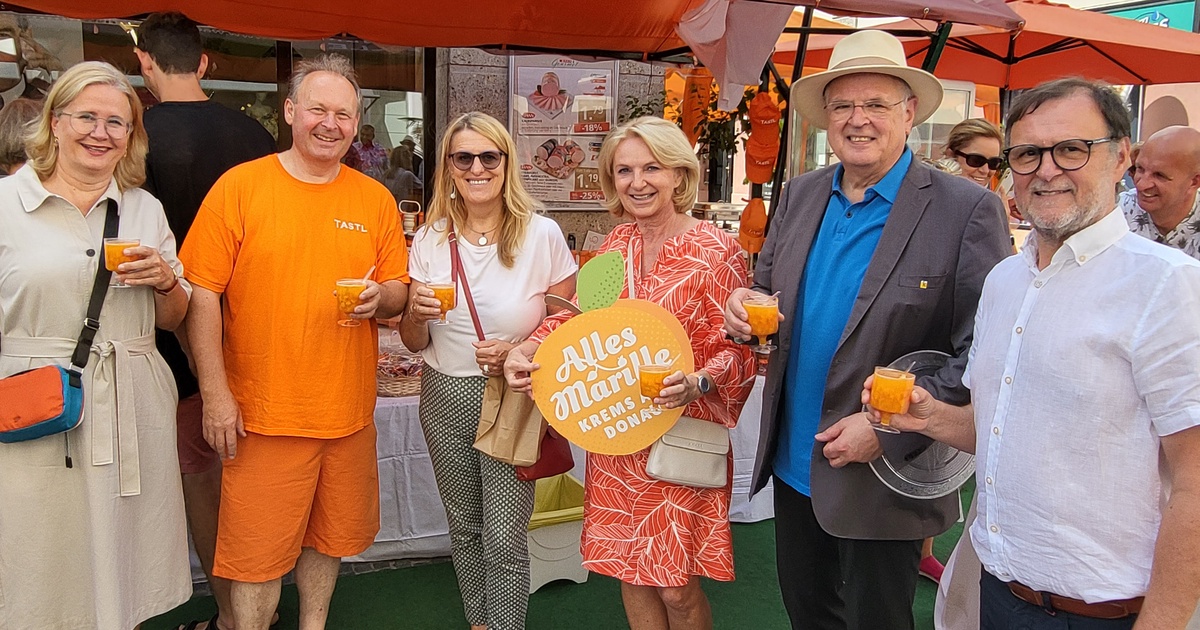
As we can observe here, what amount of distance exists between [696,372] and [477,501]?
918mm

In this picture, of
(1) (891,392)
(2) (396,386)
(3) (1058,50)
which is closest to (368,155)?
(2) (396,386)

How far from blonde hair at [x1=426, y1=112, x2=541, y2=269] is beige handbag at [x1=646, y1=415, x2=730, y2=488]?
745mm

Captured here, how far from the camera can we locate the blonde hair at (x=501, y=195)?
2.51m

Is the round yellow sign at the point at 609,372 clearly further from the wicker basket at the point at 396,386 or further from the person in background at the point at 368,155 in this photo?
the person in background at the point at 368,155

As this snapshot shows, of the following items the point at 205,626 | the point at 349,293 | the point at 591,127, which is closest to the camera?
the point at 349,293

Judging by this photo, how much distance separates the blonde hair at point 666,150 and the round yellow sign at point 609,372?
0.40 metres

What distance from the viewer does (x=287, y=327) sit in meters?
2.35

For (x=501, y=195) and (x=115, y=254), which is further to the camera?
(x=501, y=195)

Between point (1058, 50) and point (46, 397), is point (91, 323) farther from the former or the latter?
point (1058, 50)

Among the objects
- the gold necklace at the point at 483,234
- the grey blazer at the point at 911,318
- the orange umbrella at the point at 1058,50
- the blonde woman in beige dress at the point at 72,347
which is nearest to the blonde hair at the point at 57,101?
the blonde woman in beige dress at the point at 72,347

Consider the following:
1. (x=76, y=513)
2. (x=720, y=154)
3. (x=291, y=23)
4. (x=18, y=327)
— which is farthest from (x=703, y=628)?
(x=720, y=154)

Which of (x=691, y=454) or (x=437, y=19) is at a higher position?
(x=437, y=19)

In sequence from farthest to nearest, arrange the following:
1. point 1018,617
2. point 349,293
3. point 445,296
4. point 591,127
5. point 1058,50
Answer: point 1058,50
point 591,127
point 445,296
point 349,293
point 1018,617

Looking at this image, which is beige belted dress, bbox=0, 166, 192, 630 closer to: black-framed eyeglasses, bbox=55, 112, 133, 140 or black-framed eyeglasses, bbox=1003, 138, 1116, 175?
black-framed eyeglasses, bbox=55, 112, 133, 140
